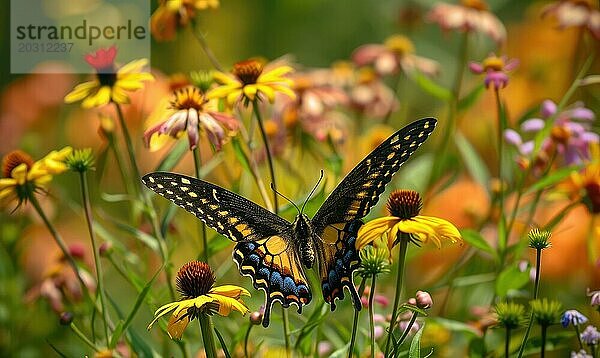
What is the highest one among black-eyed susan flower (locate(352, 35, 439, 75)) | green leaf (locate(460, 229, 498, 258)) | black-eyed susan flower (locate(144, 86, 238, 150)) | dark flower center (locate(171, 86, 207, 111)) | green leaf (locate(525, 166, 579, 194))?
dark flower center (locate(171, 86, 207, 111))

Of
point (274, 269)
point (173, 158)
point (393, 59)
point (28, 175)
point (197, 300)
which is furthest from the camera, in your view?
point (393, 59)

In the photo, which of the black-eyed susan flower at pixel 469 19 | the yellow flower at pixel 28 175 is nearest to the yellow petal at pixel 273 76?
the yellow flower at pixel 28 175

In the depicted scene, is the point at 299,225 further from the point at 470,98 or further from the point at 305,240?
the point at 470,98

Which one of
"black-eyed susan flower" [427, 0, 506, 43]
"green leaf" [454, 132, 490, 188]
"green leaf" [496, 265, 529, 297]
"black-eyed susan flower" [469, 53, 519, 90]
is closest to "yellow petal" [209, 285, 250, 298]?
"green leaf" [496, 265, 529, 297]

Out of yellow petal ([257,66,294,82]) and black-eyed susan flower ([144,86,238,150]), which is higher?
yellow petal ([257,66,294,82])

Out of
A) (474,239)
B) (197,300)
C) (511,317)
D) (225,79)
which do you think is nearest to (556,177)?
(474,239)

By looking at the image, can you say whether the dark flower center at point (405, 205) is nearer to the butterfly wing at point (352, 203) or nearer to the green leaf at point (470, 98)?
the butterfly wing at point (352, 203)

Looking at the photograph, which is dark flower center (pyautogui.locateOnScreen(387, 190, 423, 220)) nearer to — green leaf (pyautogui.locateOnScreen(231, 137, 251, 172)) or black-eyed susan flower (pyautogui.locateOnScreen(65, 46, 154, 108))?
green leaf (pyautogui.locateOnScreen(231, 137, 251, 172))
